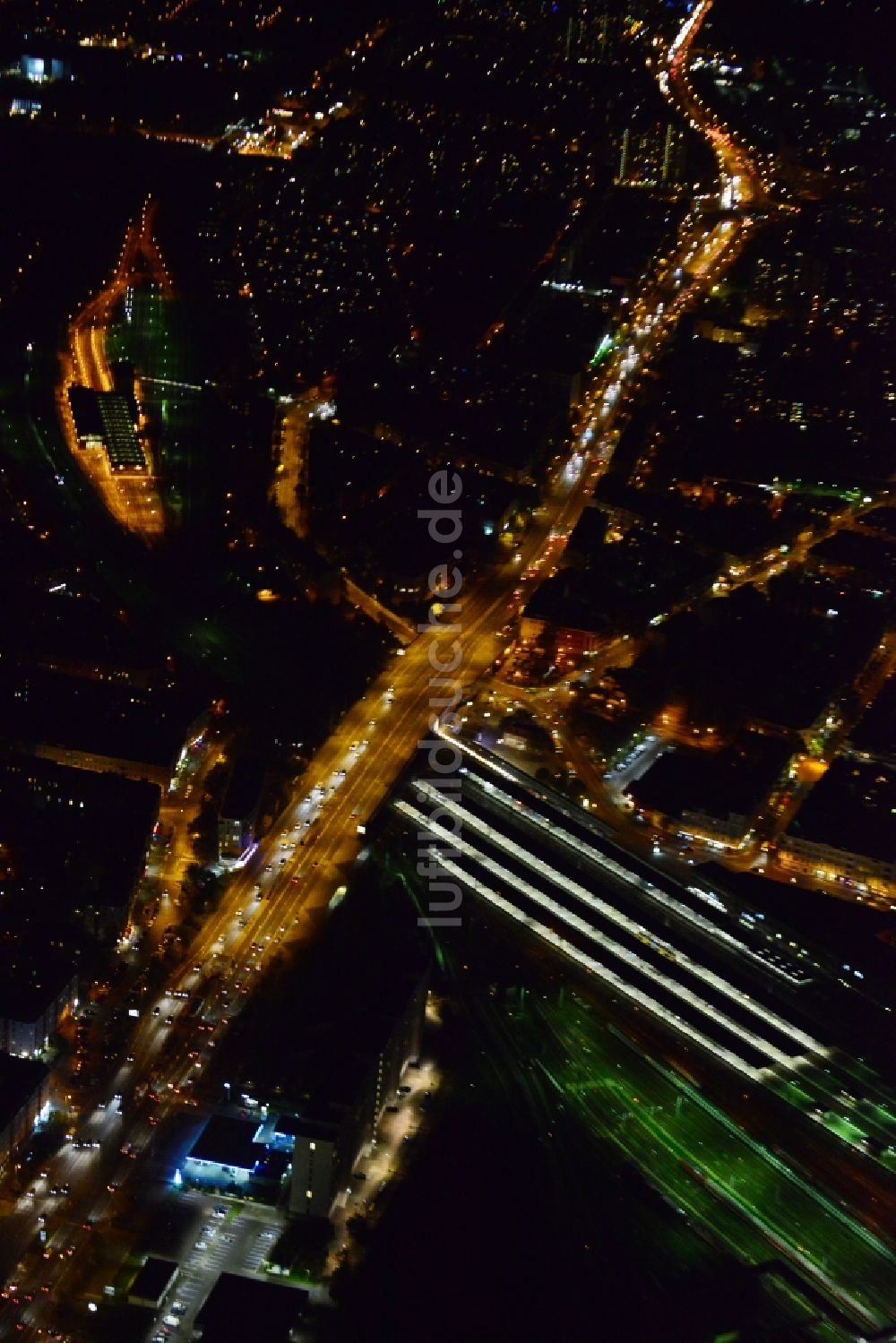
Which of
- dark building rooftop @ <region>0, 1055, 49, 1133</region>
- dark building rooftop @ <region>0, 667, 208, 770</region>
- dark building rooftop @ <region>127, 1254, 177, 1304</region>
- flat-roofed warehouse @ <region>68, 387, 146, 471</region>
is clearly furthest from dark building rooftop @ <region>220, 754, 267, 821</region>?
flat-roofed warehouse @ <region>68, 387, 146, 471</region>

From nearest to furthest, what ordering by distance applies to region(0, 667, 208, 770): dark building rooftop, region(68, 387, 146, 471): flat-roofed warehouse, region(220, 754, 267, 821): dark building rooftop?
region(220, 754, 267, 821): dark building rooftop
region(0, 667, 208, 770): dark building rooftop
region(68, 387, 146, 471): flat-roofed warehouse

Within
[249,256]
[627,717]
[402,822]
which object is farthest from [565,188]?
[402,822]

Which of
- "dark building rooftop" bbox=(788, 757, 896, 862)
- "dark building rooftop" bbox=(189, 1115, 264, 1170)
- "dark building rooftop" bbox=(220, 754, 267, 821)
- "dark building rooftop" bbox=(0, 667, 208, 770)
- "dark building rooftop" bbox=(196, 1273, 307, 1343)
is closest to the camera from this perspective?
"dark building rooftop" bbox=(196, 1273, 307, 1343)

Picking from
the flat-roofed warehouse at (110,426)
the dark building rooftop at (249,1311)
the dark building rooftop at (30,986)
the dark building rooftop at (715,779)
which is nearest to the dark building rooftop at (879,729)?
the dark building rooftop at (715,779)

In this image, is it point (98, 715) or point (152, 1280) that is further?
point (98, 715)

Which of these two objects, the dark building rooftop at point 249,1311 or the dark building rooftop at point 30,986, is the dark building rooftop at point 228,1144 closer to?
the dark building rooftop at point 249,1311

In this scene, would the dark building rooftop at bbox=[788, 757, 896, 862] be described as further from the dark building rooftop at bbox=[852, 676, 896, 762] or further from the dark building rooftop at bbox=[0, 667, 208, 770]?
the dark building rooftop at bbox=[0, 667, 208, 770]

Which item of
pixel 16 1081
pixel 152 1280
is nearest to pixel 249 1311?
pixel 152 1280

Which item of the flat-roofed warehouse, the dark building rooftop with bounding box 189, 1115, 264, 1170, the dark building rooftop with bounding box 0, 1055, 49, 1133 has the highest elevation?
the flat-roofed warehouse

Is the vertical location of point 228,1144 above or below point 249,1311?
above

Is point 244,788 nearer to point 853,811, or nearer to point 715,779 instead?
point 715,779

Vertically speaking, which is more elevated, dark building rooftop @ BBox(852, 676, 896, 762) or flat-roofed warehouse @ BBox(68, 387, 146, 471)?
flat-roofed warehouse @ BBox(68, 387, 146, 471)
